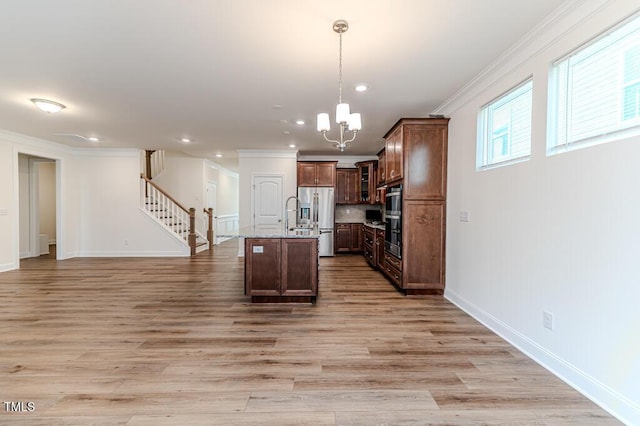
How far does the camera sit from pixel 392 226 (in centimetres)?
470

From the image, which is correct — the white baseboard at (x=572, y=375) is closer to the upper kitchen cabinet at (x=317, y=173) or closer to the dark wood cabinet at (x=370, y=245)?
the dark wood cabinet at (x=370, y=245)

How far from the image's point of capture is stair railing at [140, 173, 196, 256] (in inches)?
297

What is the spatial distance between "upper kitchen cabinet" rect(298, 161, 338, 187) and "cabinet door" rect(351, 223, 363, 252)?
1.32 metres

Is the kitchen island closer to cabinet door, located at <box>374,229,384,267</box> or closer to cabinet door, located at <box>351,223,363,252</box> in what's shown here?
cabinet door, located at <box>374,229,384,267</box>

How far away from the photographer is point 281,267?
3869mm

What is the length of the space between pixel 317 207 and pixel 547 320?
5441mm

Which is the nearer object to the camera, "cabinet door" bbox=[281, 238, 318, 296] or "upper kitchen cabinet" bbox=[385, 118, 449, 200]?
"cabinet door" bbox=[281, 238, 318, 296]

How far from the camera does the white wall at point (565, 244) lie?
1.81 m

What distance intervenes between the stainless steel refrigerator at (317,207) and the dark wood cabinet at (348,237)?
1.53ft

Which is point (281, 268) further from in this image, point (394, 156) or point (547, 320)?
point (547, 320)

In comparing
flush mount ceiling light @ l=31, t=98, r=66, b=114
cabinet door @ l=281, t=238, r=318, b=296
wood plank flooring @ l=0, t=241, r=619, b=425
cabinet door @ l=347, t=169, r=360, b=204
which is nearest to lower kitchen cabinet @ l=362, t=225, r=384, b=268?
cabinet door @ l=347, t=169, r=360, b=204

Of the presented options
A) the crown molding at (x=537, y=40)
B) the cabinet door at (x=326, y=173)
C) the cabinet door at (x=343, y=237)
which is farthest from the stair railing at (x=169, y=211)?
the crown molding at (x=537, y=40)

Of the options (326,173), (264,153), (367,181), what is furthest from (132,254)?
(367,181)

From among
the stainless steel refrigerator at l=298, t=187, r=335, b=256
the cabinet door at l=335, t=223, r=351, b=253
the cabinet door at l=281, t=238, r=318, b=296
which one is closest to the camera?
the cabinet door at l=281, t=238, r=318, b=296
